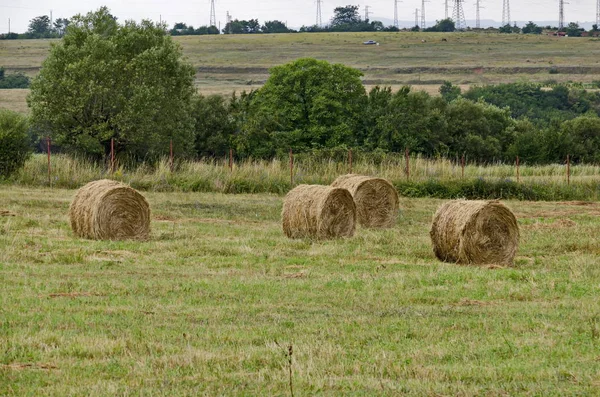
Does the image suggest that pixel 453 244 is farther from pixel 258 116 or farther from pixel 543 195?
pixel 258 116

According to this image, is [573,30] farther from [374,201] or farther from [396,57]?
[374,201]

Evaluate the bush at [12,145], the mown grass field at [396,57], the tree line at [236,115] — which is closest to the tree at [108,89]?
the tree line at [236,115]

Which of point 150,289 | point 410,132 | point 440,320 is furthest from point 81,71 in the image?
point 440,320

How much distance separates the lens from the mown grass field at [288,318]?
30.6 ft

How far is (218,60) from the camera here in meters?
154

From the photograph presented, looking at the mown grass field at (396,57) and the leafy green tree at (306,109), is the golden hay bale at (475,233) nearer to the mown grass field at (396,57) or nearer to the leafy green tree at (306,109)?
the leafy green tree at (306,109)

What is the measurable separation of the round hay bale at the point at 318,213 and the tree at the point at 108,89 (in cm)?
2255

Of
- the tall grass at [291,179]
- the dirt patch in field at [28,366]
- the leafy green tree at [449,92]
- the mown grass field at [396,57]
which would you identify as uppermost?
the mown grass field at [396,57]

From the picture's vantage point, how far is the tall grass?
1368 inches

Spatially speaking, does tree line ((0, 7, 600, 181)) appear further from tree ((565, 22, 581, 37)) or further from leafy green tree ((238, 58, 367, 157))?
tree ((565, 22, 581, 37))

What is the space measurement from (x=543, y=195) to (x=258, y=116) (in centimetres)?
3023

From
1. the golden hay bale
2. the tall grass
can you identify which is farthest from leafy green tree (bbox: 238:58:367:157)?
the golden hay bale

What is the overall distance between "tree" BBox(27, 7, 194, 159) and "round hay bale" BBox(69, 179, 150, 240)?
21.6m

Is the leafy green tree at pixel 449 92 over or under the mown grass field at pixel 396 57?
under
